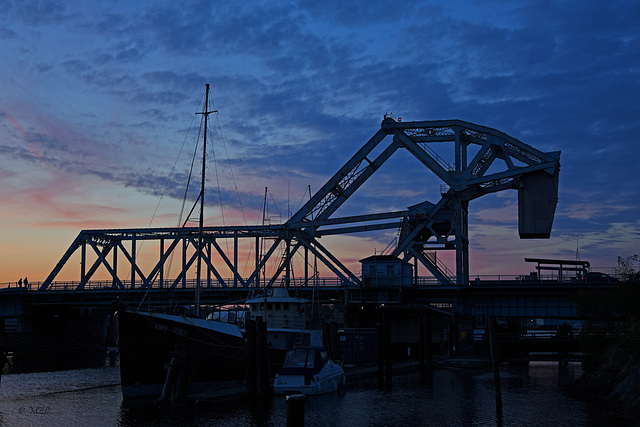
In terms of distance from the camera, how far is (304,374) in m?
39.4

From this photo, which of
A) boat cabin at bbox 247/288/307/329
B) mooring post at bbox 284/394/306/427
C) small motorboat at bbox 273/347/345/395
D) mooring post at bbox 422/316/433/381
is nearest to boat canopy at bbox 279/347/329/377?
small motorboat at bbox 273/347/345/395

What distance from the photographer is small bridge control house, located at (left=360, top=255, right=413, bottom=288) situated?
73562 mm

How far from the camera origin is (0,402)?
131ft

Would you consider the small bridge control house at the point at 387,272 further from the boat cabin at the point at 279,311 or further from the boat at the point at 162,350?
the boat at the point at 162,350

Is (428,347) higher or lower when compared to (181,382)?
higher

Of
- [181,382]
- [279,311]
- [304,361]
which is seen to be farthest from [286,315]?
[181,382]

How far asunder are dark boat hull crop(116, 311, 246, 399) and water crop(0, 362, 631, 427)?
2037 mm

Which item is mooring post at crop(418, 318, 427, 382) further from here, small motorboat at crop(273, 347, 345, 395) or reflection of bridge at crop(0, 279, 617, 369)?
small motorboat at crop(273, 347, 345, 395)

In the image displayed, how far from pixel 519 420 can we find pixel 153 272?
184 ft

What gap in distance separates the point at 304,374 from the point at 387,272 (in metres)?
35.6

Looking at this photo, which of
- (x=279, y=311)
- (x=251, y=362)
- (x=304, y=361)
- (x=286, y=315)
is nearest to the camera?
(x=251, y=362)

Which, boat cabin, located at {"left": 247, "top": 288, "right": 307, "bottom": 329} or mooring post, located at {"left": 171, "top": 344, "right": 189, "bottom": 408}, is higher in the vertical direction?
boat cabin, located at {"left": 247, "top": 288, "right": 307, "bottom": 329}

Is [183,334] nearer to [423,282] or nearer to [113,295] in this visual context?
[423,282]

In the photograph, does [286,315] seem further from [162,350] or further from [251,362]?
[162,350]
